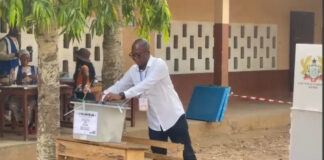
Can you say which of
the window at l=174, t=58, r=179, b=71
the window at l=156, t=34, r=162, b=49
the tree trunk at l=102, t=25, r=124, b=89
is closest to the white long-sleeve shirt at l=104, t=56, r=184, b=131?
the tree trunk at l=102, t=25, r=124, b=89

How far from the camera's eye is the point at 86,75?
30.5 feet

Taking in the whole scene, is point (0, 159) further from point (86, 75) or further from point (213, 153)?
point (213, 153)

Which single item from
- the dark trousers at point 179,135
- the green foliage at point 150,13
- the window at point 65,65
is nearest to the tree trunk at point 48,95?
the dark trousers at point 179,135

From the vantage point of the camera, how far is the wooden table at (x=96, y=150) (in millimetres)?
5145

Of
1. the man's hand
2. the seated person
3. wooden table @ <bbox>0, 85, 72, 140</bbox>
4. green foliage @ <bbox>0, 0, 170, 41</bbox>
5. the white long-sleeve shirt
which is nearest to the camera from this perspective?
green foliage @ <bbox>0, 0, 170, 41</bbox>

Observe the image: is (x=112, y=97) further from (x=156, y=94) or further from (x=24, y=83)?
(x=24, y=83)

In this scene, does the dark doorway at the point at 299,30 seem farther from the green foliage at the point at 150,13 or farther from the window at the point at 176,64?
the green foliage at the point at 150,13

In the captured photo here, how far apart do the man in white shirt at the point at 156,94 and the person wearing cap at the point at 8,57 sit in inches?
119

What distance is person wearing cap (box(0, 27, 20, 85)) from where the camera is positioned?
873 centimetres

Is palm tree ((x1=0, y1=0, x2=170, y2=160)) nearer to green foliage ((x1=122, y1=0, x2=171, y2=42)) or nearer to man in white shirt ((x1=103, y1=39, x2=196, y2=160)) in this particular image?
Result: man in white shirt ((x1=103, y1=39, x2=196, y2=160))

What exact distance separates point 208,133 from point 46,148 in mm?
5479

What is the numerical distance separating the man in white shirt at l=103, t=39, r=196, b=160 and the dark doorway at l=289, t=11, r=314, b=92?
985cm

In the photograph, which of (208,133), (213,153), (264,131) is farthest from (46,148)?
(264,131)

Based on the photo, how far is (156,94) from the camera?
239 inches
